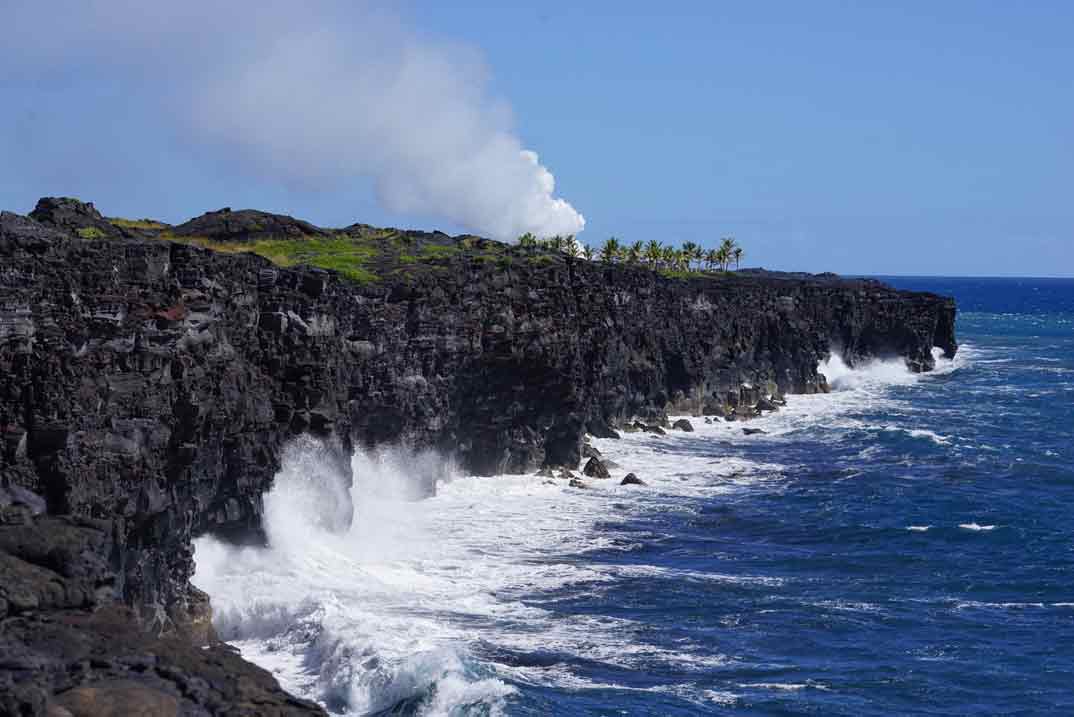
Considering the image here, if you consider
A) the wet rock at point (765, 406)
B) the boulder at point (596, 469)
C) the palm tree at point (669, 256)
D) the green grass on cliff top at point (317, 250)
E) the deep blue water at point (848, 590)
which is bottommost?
the deep blue water at point (848, 590)

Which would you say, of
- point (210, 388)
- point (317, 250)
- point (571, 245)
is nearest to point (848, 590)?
point (210, 388)

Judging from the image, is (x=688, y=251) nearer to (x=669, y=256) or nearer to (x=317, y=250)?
(x=669, y=256)

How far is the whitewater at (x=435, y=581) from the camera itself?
44.7m

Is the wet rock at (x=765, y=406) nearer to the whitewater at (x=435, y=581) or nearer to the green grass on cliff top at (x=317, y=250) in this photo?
the whitewater at (x=435, y=581)

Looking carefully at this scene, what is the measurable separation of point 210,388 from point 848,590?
3029cm

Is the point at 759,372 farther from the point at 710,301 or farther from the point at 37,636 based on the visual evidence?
the point at 37,636

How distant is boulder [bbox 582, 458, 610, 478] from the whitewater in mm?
1230

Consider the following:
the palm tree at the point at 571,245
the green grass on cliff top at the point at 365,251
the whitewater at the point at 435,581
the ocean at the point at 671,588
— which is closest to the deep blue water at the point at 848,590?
the ocean at the point at 671,588

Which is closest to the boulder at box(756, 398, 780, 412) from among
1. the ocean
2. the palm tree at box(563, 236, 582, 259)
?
the ocean

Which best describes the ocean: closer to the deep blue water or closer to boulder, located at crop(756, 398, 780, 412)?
the deep blue water

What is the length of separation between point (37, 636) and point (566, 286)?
67.4m

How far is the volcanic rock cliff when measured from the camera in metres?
32.5

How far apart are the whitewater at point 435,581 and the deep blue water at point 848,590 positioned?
63cm

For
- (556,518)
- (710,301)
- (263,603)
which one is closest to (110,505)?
(263,603)
